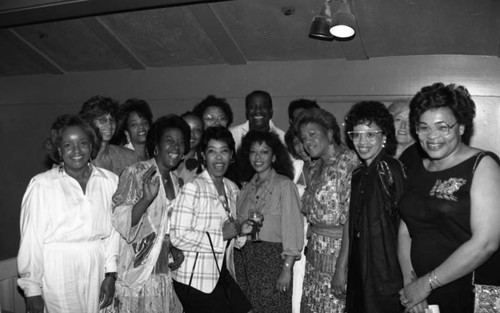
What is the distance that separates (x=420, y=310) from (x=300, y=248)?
1.08 metres

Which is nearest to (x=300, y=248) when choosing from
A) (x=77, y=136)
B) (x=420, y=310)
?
(x=420, y=310)

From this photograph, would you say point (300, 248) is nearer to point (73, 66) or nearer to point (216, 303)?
point (216, 303)

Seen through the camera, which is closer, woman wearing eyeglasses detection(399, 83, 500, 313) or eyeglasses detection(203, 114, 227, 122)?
woman wearing eyeglasses detection(399, 83, 500, 313)

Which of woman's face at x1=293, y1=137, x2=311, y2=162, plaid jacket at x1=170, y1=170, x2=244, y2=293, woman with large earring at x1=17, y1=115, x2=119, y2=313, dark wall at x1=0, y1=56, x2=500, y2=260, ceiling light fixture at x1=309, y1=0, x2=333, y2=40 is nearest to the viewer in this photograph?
woman with large earring at x1=17, y1=115, x2=119, y2=313

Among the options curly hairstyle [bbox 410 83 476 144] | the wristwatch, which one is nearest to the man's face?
the wristwatch

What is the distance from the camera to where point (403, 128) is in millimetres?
3639

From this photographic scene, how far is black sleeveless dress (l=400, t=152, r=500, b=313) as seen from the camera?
231 centimetres

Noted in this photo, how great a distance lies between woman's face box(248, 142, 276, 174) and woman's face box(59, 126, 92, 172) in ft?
4.13

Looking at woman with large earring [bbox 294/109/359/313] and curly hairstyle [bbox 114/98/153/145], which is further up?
curly hairstyle [bbox 114/98/153/145]

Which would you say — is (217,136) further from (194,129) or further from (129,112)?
(129,112)

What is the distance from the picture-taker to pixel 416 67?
209 inches

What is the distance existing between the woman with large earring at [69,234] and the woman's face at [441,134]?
82.9 inches

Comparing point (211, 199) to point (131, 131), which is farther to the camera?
point (131, 131)

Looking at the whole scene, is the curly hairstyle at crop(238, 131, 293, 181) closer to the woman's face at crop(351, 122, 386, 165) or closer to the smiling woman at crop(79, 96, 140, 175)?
the woman's face at crop(351, 122, 386, 165)
